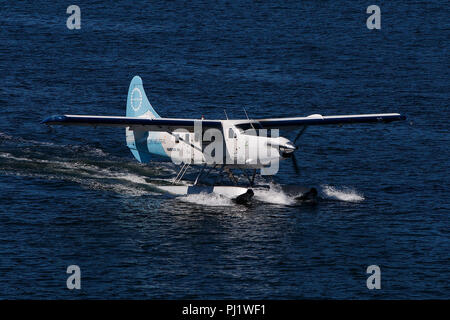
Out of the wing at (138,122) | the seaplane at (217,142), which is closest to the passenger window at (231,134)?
the seaplane at (217,142)

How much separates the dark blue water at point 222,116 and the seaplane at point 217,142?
1.11m

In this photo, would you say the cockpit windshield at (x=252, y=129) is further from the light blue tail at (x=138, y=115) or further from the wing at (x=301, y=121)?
the light blue tail at (x=138, y=115)

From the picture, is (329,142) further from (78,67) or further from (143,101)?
(78,67)

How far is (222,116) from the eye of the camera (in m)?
66.2

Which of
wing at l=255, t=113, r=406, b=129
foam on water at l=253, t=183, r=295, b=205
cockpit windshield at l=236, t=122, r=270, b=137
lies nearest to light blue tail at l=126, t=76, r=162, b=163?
cockpit windshield at l=236, t=122, r=270, b=137

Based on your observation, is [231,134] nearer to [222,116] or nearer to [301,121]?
[301,121]

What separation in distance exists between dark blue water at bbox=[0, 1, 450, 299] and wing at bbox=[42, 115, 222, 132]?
3484 mm

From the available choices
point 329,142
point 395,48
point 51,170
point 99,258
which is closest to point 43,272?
point 99,258

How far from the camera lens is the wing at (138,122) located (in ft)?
147

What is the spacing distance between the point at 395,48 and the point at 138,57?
2298 cm

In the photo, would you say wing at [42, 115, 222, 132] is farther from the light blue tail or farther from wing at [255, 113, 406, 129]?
the light blue tail

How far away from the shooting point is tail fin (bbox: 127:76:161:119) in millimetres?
52594

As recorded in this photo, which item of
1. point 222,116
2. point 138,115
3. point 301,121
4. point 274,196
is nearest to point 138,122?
point 138,115

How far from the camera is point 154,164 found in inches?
2138
